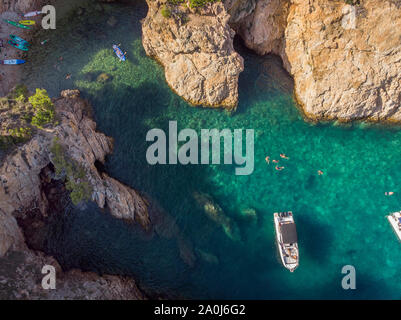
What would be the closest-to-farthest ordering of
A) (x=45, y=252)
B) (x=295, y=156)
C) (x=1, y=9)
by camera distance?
(x=45, y=252) < (x=295, y=156) < (x=1, y=9)

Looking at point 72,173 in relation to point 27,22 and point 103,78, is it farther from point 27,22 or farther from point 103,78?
point 27,22

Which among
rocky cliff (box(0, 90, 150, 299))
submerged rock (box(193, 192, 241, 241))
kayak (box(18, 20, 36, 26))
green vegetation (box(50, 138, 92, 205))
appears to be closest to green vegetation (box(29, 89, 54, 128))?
rocky cliff (box(0, 90, 150, 299))

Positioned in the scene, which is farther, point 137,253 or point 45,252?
point 137,253

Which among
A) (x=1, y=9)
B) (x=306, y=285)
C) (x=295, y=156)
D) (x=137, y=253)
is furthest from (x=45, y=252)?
(x=1, y=9)

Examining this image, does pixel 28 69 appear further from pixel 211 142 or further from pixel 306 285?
pixel 306 285

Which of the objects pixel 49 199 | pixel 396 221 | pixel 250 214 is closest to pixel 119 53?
pixel 49 199
